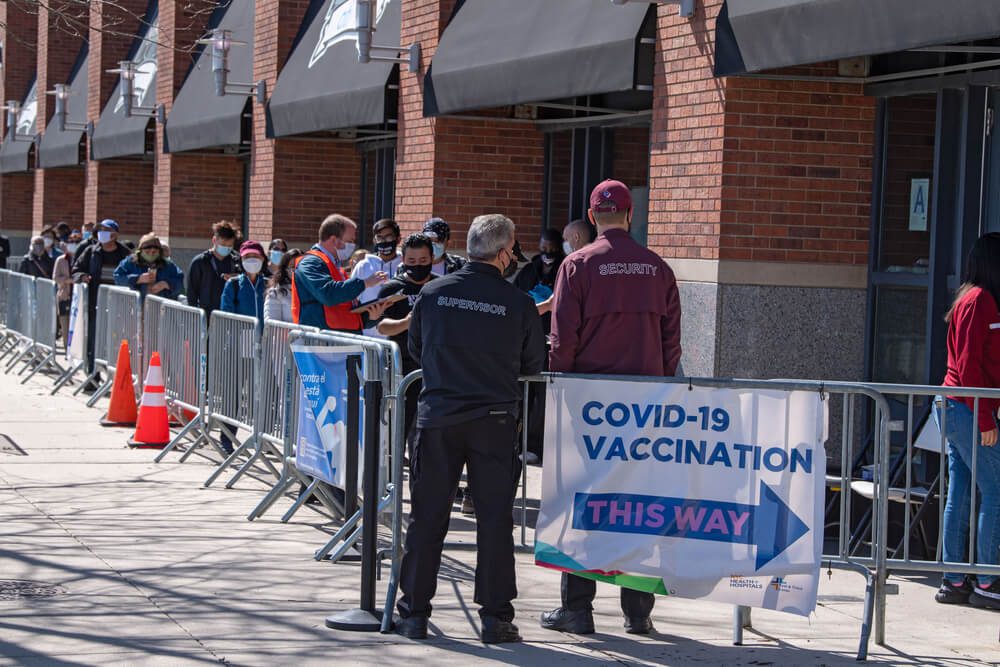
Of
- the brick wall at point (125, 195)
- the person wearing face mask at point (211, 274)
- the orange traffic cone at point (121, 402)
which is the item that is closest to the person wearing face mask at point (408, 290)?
the person wearing face mask at point (211, 274)

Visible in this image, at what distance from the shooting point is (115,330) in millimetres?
15602

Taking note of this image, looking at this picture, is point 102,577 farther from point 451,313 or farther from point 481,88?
→ point 481,88

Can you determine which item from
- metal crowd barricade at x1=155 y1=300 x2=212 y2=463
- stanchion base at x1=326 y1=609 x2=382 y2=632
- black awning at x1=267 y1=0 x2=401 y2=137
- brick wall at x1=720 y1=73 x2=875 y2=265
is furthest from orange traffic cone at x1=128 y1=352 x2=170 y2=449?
stanchion base at x1=326 y1=609 x2=382 y2=632

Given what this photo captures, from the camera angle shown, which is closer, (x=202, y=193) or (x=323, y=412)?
(x=323, y=412)

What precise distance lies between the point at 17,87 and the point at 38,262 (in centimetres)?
1663

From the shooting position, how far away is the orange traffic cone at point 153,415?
43.0 ft

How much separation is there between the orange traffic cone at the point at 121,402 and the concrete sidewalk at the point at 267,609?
13.2 ft

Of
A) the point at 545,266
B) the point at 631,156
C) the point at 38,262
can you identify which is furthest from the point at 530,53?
the point at 38,262

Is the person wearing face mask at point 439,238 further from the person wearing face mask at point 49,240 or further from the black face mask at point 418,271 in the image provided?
the person wearing face mask at point 49,240

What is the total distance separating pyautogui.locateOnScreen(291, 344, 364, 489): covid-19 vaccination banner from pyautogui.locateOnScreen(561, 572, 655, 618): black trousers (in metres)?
1.70

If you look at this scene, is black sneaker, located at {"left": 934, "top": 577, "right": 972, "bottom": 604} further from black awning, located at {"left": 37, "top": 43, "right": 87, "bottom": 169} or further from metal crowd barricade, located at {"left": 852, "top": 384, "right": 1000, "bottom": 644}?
black awning, located at {"left": 37, "top": 43, "right": 87, "bottom": 169}

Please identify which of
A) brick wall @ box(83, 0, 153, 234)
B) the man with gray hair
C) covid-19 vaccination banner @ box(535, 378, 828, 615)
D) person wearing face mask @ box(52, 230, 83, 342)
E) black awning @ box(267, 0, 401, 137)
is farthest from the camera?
brick wall @ box(83, 0, 153, 234)

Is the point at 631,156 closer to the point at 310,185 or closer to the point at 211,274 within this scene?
the point at 211,274

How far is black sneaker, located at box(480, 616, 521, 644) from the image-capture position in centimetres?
678
